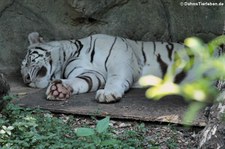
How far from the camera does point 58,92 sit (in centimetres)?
345

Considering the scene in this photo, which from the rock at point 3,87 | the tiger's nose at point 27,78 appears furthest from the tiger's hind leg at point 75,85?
the rock at point 3,87

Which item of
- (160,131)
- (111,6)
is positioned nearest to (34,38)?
(111,6)

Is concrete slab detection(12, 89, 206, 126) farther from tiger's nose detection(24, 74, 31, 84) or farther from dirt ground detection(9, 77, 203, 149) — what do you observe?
tiger's nose detection(24, 74, 31, 84)

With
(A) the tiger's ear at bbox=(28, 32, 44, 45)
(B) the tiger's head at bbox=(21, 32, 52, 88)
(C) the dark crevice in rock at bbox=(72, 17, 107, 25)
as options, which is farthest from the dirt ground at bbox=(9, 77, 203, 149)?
(C) the dark crevice in rock at bbox=(72, 17, 107, 25)

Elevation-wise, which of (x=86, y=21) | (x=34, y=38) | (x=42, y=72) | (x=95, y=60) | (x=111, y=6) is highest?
(x=111, y=6)

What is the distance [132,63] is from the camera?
3.95 meters

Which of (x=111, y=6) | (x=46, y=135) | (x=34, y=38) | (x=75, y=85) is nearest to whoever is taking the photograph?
(x=46, y=135)

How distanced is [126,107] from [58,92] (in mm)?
571

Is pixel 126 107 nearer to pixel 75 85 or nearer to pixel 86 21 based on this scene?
pixel 75 85

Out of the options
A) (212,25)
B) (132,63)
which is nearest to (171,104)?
(132,63)

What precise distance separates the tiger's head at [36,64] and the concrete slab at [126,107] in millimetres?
432

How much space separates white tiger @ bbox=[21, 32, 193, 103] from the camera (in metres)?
3.84

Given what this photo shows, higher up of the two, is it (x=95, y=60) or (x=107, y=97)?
(x=95, y=60)

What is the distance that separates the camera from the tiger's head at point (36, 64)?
13.4 feet
